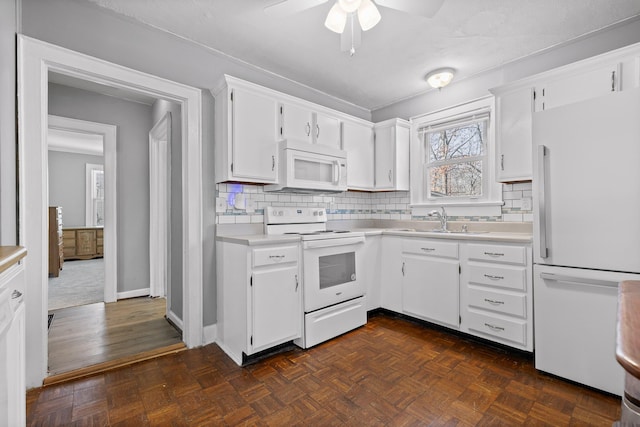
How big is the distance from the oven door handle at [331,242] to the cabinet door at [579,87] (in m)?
1.78

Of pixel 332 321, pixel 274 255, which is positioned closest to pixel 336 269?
pixel 332 321

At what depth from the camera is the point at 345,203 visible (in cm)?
367

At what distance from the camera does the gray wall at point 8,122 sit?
5.20 ft

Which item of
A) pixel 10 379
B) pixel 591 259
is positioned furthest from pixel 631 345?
pixel 10 379

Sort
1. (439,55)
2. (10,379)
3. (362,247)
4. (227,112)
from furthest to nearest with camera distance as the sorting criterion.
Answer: (362,247)
(439,55)
(227,112)
(10,379)

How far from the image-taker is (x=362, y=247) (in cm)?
A: 287

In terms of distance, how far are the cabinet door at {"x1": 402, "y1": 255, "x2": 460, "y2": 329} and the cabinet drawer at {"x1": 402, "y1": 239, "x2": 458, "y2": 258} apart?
0.17 feet

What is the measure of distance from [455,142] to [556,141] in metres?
1.46

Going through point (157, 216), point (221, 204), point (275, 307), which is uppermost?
point (221, 204)

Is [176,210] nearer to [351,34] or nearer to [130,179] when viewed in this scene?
[130,179]

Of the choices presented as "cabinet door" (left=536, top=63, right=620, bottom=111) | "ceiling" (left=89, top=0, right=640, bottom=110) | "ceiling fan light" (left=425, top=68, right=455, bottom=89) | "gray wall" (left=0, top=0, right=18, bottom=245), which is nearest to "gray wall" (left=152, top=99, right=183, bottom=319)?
"ceiling" (left=89, top=0, right=640, bottom=110)

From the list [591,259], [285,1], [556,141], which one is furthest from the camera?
[556,141]

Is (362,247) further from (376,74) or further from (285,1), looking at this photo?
(285,1)

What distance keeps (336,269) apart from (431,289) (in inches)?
34.6
